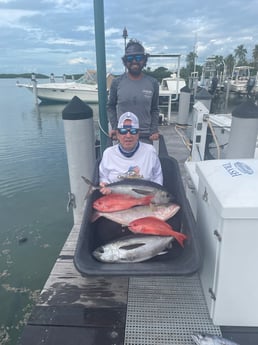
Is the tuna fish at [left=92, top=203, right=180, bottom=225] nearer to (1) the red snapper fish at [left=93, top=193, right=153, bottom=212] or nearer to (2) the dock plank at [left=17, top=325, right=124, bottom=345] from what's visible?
(1) the red snapper fish at [left=93, top=193, right=153, bottom=212]

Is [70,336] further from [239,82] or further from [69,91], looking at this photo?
[239,82]

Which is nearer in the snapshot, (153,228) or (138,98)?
(153,228)

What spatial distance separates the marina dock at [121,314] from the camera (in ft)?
5.34

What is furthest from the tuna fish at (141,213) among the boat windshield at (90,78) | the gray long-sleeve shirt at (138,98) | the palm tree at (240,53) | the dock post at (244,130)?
the palm tree at (240,53)

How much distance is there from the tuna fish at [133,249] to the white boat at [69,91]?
21.1m

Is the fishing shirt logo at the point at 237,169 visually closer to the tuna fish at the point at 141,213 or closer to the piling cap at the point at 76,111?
the tuna fish at the point at 141,213

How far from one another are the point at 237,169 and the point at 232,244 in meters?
0.51

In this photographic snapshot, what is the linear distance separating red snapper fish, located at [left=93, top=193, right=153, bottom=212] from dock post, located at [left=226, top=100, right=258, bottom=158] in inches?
106

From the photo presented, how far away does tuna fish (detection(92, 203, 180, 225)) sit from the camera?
6.05ft

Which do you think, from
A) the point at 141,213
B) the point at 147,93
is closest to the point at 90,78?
the point at 147,93

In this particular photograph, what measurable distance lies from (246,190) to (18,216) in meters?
5.31

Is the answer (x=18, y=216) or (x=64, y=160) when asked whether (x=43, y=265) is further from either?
(x=64, y=160)

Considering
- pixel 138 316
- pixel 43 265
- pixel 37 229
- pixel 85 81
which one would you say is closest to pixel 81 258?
pixel 138 316

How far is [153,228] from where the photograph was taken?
173cm
